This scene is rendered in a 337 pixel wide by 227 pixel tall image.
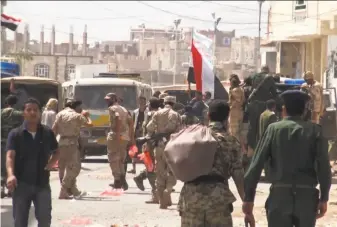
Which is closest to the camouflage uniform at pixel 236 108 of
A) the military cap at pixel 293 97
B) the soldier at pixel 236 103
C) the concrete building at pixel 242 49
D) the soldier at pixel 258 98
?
the soldier at pixel 236 103

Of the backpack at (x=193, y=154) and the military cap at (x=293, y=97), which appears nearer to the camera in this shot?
the backpack at (x=193, y=154)

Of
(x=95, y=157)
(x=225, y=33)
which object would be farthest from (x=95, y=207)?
(x=225, y=33)

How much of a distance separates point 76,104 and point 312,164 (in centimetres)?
794

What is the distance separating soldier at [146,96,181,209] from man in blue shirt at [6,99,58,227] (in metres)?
4.43

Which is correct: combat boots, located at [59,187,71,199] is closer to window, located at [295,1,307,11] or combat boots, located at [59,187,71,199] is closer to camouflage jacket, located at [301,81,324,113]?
camouflage jacket, located at [301,81,324,113]

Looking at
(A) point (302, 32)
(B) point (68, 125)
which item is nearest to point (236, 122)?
(B) point (68, 125)

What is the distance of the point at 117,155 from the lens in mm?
15719

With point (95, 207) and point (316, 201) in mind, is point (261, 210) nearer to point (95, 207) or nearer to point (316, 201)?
point (95, 207)

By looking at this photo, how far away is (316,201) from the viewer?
6.90 meters

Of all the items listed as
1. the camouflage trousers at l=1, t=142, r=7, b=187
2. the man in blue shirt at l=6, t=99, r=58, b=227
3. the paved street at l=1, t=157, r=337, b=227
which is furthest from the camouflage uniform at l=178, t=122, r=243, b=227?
the camouflage trousers at l=1, t=142, r=7, b=187

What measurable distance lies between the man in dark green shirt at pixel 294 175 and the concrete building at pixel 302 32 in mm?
31106

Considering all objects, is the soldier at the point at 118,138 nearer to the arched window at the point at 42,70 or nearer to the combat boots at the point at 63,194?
the combat boots at the point at 63,194

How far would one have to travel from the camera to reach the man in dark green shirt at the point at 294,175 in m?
6.85

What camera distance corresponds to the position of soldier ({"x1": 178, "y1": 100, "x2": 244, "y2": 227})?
22.9 ft
